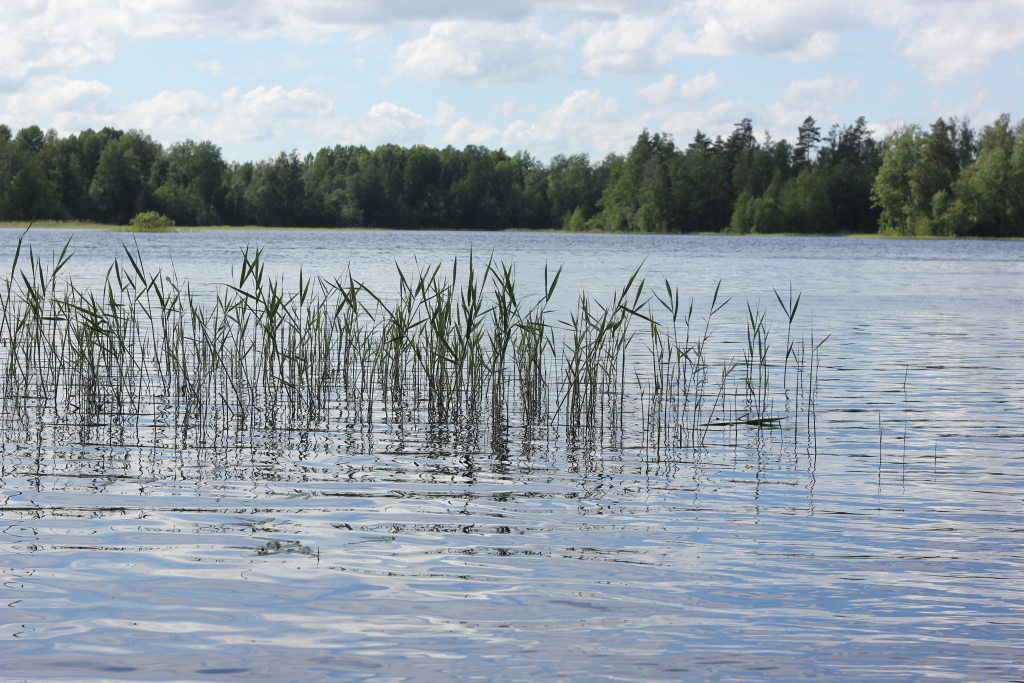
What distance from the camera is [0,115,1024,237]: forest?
88625mm

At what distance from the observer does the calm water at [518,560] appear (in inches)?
164

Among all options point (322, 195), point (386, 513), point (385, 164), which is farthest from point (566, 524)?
point (385, 164)

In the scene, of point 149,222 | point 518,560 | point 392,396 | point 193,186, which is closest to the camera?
point 518,560

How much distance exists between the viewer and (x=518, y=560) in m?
5.36

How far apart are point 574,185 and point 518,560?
4965 inches

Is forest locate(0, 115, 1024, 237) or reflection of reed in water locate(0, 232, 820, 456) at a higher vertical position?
forest locate(0, 115, 1024, 237)

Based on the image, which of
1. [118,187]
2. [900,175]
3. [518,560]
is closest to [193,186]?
[118,187]

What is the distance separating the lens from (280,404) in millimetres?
10297

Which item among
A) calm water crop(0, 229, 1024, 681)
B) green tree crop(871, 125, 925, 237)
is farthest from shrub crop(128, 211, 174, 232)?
calm water crop(0, 229, 1024, 681)

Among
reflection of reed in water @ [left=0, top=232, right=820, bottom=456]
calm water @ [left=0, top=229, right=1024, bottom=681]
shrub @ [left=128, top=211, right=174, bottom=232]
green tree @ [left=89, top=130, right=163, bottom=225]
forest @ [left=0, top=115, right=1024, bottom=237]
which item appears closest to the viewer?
calm water @ [left=0, top=229, right=1024, bottom=681]

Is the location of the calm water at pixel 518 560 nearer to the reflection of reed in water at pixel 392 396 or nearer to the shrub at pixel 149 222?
the reflection of reed in water at pixel 392 396

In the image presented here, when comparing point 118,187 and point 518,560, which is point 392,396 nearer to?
point 518,560

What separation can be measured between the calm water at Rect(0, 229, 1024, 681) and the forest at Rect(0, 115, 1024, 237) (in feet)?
285

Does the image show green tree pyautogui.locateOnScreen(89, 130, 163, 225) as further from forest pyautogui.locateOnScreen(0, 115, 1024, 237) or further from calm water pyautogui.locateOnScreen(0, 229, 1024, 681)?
calm water pyautogui.locateOnScreen(0, 229, 1024, 681)
